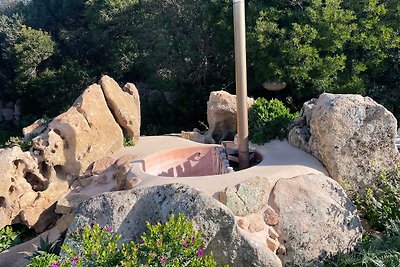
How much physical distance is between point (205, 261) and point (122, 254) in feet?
2.94

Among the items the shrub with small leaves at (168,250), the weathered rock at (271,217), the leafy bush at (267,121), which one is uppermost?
the shrub with small leaves at (168,250)

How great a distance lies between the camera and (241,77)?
8680 millimetres

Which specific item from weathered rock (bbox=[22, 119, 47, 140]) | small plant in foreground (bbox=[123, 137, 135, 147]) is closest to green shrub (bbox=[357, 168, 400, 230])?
small plant in foreground (bbox=[123, 137, 135, 147])

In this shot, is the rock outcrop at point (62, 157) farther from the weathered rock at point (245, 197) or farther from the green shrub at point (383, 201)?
the green shrub at point (383, 201)

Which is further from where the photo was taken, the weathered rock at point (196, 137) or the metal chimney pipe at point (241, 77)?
the weathered rock at point (196, 137)

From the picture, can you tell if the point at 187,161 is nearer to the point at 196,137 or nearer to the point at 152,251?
the point at 196,137

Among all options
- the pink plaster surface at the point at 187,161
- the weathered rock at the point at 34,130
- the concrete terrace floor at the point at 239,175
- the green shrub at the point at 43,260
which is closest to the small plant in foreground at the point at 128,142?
the concrete terrace floor at the point at 239,175

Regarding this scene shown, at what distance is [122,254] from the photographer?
15.9 feet

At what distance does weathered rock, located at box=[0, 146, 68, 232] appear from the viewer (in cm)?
854

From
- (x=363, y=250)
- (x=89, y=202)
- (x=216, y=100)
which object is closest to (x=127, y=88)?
(x=216, y=100)

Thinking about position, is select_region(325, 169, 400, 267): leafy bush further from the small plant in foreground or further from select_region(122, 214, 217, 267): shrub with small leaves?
the small plant in foreground

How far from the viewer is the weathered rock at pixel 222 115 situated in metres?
11.6

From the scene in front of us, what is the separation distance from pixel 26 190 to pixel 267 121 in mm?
5406

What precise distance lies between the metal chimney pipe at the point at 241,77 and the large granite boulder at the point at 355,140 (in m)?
1.46
